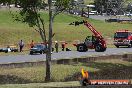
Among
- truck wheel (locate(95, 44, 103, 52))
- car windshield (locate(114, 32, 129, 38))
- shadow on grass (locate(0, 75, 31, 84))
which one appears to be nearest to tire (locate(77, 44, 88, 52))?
truck wheel (locate(95, 44, 103, 52))

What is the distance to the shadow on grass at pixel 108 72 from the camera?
30.0m

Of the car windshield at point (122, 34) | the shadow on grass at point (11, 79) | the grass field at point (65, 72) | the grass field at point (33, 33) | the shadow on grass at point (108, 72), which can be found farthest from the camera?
the grass field at point (33, 33)

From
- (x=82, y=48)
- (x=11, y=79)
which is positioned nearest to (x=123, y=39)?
(x=82, y=48)

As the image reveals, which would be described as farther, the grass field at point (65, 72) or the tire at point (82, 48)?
the tire at point (82, 48)

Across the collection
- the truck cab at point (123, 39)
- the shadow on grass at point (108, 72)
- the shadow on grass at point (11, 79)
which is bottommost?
the truck cab at point (123, 39)

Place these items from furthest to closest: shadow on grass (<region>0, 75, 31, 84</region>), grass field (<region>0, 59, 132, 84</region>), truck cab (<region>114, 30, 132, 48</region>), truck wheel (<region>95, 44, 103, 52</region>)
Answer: truck cab (<region>114, 30, 132, 48</region>) < truck wheel (<region>95, 44, 103, 52</region>) < grass field (<region>0, 59, 132, 84</region>) < shadow on grass (<region>0, 75, 31, 84</region>)

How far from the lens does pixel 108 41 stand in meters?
60.2

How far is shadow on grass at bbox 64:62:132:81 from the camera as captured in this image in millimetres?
29998

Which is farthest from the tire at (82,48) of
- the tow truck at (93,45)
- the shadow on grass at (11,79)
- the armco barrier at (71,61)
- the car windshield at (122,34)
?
the shadow on grass at (11,79)

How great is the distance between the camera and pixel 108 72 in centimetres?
3247

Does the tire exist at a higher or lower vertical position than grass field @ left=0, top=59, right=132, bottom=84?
lower

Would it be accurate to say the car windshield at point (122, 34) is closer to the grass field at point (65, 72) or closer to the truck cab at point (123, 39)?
the truck cab at point (123, 39)

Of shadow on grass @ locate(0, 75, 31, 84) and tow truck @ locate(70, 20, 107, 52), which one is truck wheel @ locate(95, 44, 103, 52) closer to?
tow truck @ locate(70, 20, 107, 52)

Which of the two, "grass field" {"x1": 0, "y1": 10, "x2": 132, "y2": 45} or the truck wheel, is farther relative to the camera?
"grass field" {"x1": 0, "y1": 10, "x2": 132, "y2": 45}
